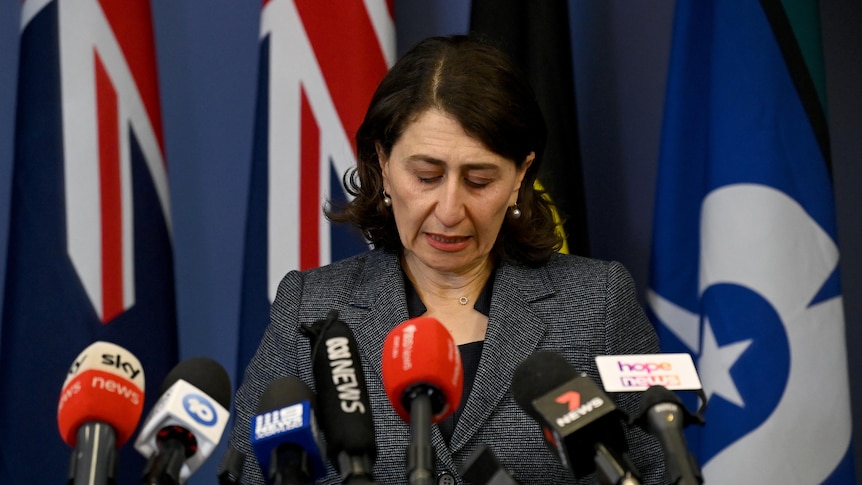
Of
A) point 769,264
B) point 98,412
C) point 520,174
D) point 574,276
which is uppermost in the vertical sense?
point 520,174

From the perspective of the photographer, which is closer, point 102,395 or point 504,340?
point 102,395

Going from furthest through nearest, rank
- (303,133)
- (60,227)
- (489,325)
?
(303,133)
(60,227)
(489,325)

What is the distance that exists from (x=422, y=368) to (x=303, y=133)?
1.78 metres

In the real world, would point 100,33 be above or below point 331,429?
above

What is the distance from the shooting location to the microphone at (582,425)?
104 cm

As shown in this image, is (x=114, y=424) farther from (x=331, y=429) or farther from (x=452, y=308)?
(x=452, y=308)

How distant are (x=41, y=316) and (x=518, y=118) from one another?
1.45 m

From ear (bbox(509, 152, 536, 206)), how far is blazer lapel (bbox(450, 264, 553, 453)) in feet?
0.46

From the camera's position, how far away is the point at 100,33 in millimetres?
2734

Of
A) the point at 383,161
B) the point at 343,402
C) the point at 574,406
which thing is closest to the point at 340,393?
the point at 343,402

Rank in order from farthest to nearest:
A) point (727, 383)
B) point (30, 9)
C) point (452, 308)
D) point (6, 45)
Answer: point (6, 45), point (30, 9), point (727, 383), point (452, 308)

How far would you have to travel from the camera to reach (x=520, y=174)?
2.03m

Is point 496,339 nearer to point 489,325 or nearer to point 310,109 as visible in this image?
point 489,325

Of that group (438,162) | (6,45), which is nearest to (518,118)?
(438,162)
